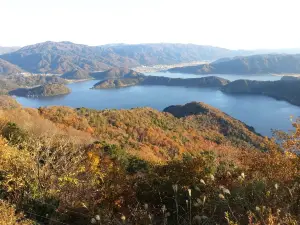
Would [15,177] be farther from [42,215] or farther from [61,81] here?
[61,81]

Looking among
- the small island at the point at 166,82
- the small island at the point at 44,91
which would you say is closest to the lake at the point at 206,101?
the small island at the point at 44,91

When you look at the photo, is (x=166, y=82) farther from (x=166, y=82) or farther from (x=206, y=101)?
(x=206, y=101)

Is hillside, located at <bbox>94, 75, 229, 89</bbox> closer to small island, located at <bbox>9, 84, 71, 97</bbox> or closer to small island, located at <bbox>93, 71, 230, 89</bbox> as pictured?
small island, located at <bbox>93, 71, 230, 89</bbox>

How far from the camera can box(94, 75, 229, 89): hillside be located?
139m

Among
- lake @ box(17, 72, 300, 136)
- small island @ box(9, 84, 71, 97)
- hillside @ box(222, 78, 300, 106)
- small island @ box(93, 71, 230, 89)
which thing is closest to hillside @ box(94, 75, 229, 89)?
small island @ box(93, 71, 230, 89)

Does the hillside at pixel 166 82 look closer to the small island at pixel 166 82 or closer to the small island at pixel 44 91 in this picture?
the small island at pixel 166 82

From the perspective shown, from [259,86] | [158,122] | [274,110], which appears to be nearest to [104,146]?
[158,122]

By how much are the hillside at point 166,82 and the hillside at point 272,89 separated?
12382mm

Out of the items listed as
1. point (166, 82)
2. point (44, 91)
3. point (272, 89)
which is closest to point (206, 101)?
point (272, 89)

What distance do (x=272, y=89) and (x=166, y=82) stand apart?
54.7m

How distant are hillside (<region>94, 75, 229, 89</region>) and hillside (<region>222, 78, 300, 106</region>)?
12.4m

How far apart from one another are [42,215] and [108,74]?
188 m

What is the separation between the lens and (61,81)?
16762 cm

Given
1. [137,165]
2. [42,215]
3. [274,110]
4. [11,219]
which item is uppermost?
[11,219]
